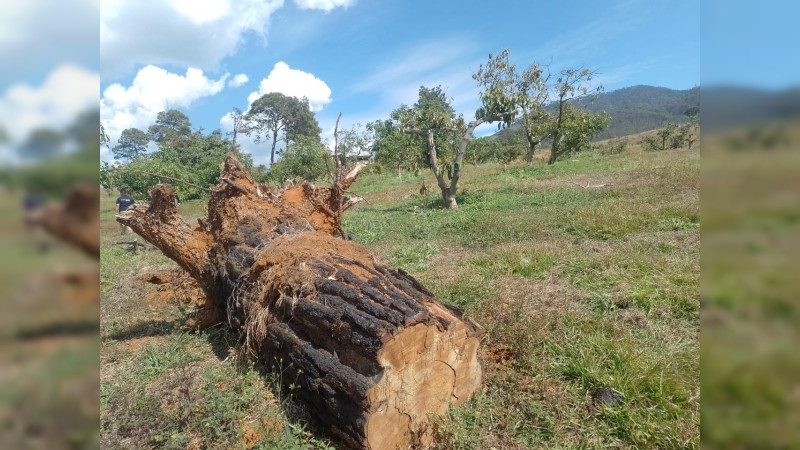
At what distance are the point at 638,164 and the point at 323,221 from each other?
15.1 metres

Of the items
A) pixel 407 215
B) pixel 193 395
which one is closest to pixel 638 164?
pixel 407 215

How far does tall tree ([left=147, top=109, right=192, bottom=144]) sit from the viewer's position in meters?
46.2

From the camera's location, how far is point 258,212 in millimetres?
5348

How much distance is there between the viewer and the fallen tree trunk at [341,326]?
9.91 feet

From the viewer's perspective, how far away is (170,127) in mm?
47000

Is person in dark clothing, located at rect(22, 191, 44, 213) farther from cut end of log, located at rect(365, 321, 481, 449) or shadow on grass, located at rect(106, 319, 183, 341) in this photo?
shadow on grass, located at rect(106, 319, 183, 341)

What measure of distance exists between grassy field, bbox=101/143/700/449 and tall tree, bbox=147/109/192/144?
4328cm

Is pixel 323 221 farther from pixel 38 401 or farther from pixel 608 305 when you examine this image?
pixel 38 401

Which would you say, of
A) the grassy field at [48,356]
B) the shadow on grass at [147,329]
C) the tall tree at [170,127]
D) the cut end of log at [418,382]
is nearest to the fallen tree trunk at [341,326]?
the cut end of log at [418,382]

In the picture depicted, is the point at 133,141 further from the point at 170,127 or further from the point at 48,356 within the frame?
the point at 48,356

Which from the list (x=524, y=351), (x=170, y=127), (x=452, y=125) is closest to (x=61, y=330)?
(x=524, y=351)

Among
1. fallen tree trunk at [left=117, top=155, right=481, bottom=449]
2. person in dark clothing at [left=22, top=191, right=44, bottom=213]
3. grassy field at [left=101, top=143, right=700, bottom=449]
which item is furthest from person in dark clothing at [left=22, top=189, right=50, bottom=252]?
fallen tree trunk at [left=117, top=155, right=481, bottom=449]

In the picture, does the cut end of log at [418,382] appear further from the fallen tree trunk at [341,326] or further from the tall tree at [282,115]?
the tall tree at [282,115]

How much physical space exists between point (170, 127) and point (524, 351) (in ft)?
167
